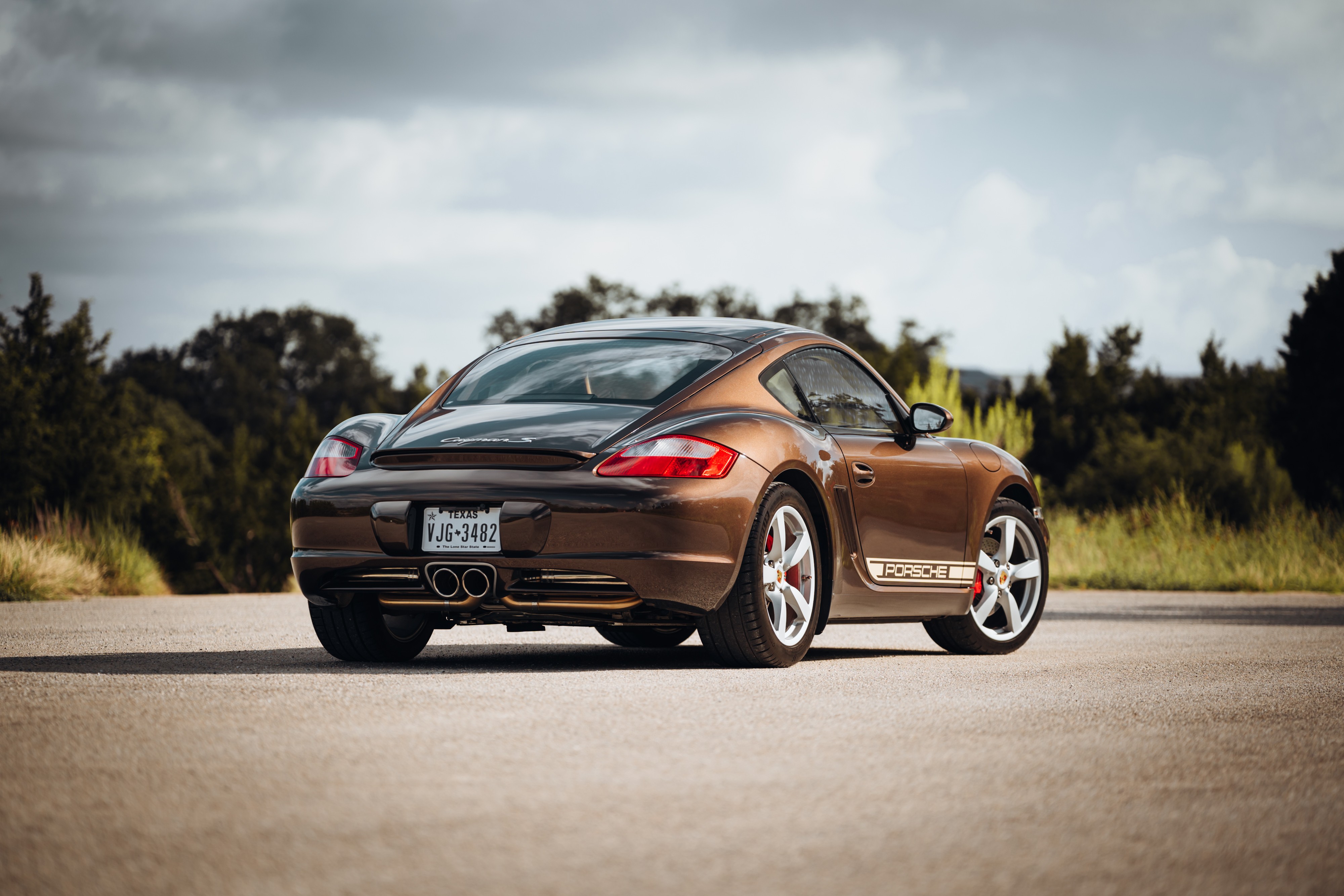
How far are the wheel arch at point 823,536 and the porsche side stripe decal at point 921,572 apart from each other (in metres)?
0.35

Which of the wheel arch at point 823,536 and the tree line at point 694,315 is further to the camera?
the tree line at point 694,315

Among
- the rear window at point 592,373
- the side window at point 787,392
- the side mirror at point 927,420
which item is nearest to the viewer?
the rear window at point 592,373

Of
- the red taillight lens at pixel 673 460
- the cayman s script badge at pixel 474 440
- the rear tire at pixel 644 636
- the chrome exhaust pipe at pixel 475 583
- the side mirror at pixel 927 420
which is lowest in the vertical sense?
the rear tire at pixel 644 636

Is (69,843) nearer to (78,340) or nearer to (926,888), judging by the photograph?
(926,888)

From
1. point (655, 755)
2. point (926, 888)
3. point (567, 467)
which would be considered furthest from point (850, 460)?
point (926, 888)

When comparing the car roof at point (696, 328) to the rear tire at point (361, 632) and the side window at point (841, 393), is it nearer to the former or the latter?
the side window at point (841, 393)

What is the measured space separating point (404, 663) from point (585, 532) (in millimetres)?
1500

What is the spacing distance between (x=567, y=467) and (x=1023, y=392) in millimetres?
53776

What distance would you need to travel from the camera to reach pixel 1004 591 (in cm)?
852

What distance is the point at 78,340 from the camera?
54750mm

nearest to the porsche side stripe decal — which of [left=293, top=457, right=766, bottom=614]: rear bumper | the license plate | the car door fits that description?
the car door

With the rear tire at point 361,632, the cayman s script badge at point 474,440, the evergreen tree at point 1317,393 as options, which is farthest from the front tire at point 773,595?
the evergreen tree at point 1317,393

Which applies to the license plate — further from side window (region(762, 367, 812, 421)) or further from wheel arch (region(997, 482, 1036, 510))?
wheel arch (region(997, 482, 1036, 510))

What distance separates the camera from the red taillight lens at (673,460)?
6273mm
